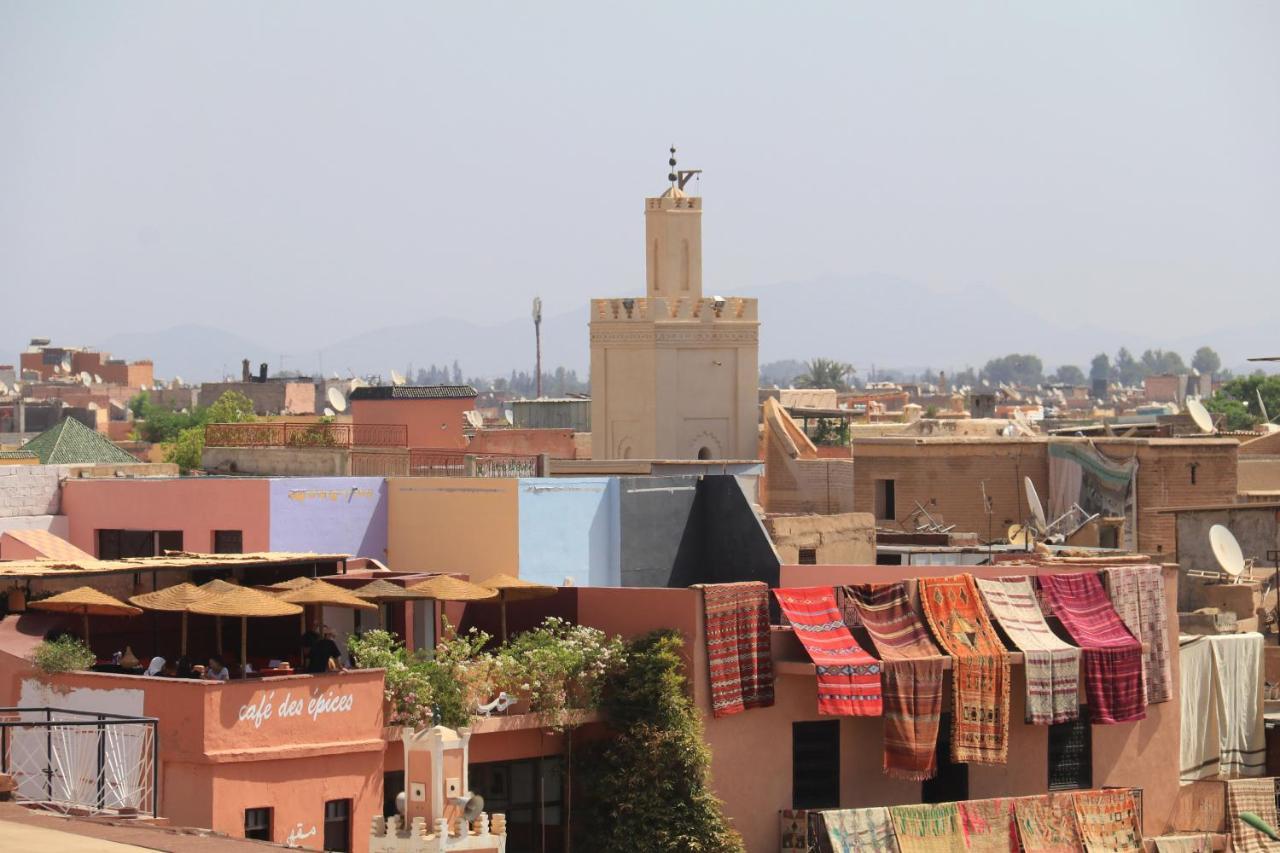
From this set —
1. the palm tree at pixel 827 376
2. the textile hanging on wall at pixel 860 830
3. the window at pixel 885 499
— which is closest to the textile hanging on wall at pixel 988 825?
the textile hanging on wall at pixel 860 830

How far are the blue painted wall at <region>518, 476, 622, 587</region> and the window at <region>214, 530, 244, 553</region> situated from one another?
2.55m

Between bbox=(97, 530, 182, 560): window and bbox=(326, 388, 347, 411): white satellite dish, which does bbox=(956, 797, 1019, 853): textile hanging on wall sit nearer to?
bbox=(97, 530, 182, 560): window

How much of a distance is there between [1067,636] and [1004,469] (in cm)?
1512

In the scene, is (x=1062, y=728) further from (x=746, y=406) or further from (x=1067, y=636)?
(x=746, y=406)

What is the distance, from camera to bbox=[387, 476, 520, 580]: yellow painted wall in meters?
19.9

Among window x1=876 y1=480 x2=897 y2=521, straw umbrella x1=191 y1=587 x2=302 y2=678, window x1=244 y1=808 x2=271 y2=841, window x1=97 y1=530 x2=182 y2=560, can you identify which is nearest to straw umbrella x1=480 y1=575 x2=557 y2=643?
straw umbrella x1=191 y1=587 x2=302 y2=678

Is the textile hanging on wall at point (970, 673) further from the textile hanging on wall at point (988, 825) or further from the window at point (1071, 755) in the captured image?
the window at point (1071, 755)

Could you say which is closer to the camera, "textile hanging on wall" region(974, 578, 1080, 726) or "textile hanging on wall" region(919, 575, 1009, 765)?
"textile hanging on wall" region(919, 575, 1009, 765)

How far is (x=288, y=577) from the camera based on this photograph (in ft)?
58.7

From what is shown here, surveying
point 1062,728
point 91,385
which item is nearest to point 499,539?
point 1062,728

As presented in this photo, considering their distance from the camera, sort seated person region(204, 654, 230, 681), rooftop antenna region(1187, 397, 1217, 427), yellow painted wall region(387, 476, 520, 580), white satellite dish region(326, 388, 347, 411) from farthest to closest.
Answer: rooftop antenna region(1187, 397, 1217, 427)
white satellite dish region(326, 388, 347, 411)
yellow painted wall region(387, 476, 520, 580)
seated person region(204, 654, 230, 681)

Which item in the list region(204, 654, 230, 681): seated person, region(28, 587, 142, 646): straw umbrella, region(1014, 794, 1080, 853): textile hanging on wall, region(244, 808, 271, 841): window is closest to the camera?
region(244, 808, 271, 841): window

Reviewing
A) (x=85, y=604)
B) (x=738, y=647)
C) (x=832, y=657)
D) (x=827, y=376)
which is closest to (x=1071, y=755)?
(x=832, y=657)

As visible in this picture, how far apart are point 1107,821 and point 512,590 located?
20.2 feet
